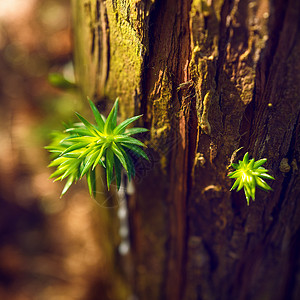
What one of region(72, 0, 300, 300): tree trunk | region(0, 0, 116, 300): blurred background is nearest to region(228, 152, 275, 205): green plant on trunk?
region(72, 0, 300, 300): tree trunk

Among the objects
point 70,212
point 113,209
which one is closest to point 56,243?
point 70,212

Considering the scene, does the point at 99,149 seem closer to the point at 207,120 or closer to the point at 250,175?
the point at 207,120

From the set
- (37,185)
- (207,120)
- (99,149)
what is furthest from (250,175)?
(37,185)

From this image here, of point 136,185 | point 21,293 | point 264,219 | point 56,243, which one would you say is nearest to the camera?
point 264,219

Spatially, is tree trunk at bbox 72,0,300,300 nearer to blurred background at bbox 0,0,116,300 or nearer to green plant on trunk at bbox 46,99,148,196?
green plant on trunk at bbox 46,99,148,196

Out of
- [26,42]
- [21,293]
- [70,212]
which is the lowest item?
[21,293]

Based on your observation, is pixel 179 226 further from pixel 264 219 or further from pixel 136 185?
pixel 264 219

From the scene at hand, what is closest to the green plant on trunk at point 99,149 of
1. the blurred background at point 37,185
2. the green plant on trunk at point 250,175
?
the green plant on trunk at point 250,175
